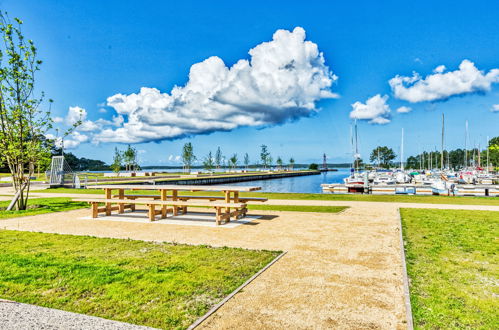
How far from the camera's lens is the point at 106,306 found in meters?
3.60

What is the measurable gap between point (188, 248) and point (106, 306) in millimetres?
2669

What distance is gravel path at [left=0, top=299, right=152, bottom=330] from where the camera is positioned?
3125 millimetres

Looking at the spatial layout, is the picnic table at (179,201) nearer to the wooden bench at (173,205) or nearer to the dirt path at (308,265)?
the wooden bench at (173,205)

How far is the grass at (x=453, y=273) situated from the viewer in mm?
3404

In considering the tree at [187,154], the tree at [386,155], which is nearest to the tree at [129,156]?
the tree at [187,154]

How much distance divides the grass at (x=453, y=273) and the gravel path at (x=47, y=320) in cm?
313

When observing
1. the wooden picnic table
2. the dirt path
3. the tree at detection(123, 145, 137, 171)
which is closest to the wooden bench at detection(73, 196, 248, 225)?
the wooden picnic table

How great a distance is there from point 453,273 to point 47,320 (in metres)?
5.36

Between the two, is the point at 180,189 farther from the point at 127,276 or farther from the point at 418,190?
the point at 418,190

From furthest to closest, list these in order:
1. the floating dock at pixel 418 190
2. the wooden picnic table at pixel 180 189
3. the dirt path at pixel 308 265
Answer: the floating dock at pixel 418 190 < the wooden picnic table at pixel 180 189 < the dirt path at pixel 308 265

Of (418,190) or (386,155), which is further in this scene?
(386,155)

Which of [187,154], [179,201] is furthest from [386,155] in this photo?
[179,201]

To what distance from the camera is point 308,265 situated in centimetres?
521

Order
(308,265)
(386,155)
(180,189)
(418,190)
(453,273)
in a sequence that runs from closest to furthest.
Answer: (453,273)
(308,265)
(180,189)
(418,190)
(386,155)
